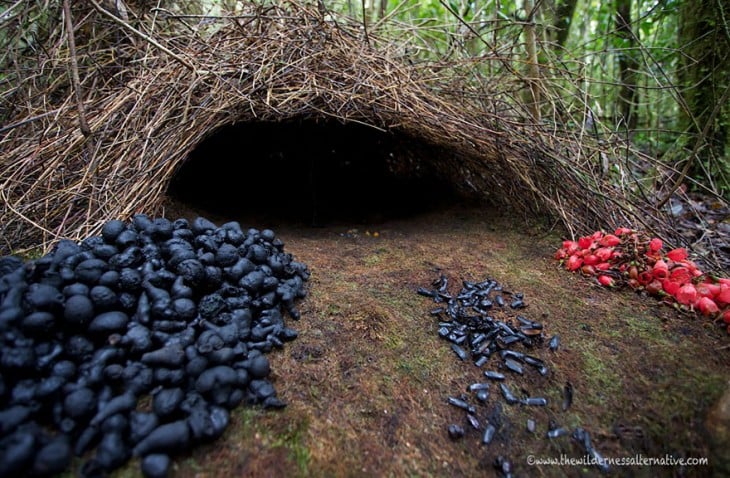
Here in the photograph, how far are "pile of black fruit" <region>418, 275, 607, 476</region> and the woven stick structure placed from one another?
0.84m

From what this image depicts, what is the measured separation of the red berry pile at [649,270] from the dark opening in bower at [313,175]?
3.88 feet

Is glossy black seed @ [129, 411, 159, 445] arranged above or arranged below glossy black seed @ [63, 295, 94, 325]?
below

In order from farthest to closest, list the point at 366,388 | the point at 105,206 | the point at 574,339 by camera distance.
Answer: the point at 105,206, the point at 574,339, the point at 366,388

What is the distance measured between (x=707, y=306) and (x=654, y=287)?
0.18 meters

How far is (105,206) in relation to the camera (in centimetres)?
164

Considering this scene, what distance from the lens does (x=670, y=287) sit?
149cm

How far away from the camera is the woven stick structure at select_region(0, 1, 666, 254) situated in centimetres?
170

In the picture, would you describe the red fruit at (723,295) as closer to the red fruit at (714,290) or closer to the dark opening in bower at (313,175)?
the red fruit at (714,290)

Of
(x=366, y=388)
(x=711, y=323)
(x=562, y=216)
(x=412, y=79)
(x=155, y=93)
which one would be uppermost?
(x=412, y=79)

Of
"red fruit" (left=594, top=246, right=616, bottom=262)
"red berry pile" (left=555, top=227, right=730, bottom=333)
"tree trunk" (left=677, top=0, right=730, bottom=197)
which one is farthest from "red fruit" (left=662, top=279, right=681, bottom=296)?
"tree trunk" (left=677, top=0, right=730, bottom=197)

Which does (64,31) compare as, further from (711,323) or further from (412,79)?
(711,323)

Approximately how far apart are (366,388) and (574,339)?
78 centimetres

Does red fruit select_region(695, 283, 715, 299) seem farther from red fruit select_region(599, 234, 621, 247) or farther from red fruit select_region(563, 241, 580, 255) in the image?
red fruit select_region(563, 241, 580, 255)

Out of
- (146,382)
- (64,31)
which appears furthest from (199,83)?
(146,382)
